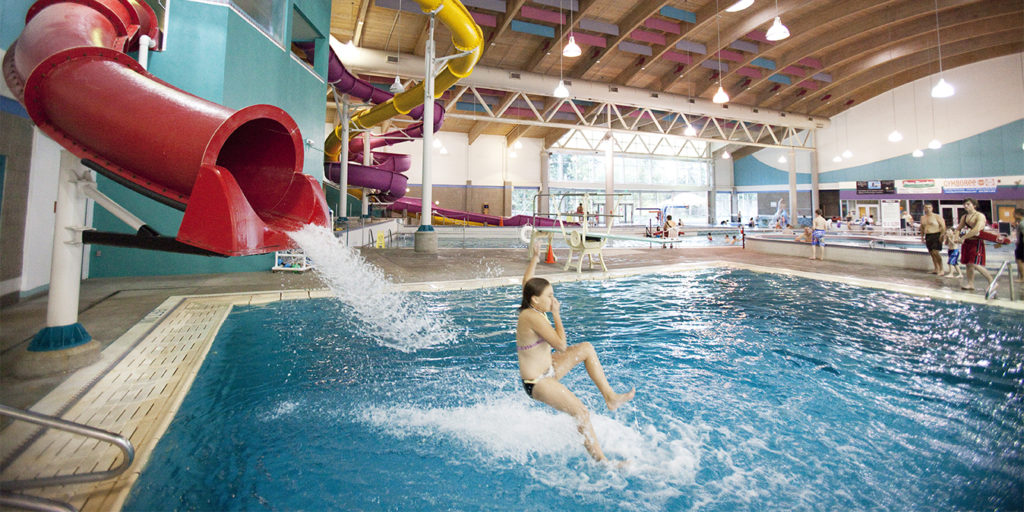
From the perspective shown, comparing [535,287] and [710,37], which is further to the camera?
[710,37]

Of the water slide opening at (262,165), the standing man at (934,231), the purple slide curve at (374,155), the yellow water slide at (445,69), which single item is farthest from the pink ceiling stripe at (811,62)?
the water slide opening at (262,165)

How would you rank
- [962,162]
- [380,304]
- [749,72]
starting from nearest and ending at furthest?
[380,304] → [749,72] → [962,162]

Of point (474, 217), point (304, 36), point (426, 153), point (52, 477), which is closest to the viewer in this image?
point (52, 477)

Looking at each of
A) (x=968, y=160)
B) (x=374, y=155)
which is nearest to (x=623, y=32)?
(x=374, y=155)

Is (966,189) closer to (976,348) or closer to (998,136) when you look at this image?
(998,136)

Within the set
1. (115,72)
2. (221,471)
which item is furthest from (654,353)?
(115,72)

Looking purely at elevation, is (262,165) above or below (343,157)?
below

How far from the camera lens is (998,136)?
1998cm

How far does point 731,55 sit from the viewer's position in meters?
16.9

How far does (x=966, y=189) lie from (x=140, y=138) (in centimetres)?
3104

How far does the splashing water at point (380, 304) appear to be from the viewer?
2828mm

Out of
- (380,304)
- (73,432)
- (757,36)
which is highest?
(757,36)

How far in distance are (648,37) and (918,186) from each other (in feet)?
62.1

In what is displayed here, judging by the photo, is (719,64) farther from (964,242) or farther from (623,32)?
(964,242)
